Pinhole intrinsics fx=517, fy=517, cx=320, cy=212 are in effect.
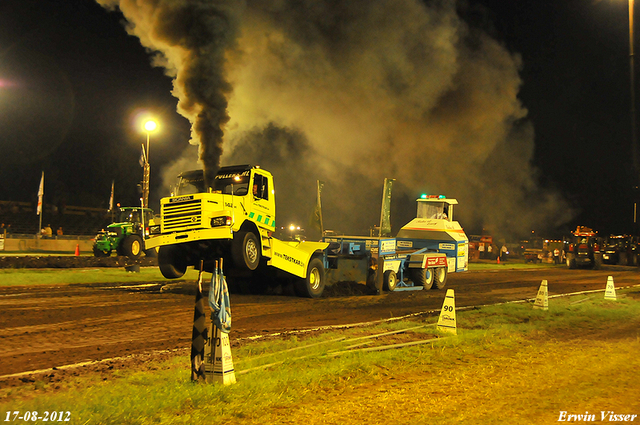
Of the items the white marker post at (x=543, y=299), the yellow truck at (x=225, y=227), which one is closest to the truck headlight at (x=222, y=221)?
the yellow truck at (x=225, y=227)

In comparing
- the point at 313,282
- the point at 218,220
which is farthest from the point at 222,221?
the point at 313,282

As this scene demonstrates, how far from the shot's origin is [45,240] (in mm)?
36094

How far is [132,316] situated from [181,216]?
3.16 metres

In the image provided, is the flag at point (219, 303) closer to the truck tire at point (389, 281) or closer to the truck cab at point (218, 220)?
the truck cab at point (218, 220)

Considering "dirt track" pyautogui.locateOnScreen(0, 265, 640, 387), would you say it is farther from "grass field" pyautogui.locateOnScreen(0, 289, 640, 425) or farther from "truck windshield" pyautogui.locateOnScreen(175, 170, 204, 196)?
"truck windshield" pyautogui.locateOnScreen(175, 170, 204, 196)

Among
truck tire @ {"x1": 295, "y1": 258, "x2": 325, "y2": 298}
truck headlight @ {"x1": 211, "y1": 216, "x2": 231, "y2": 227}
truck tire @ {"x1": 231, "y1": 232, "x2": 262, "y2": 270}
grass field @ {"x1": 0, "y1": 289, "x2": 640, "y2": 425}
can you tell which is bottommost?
grass field @ {"x1": 0, "y1": 289, "x2": 640, "y2": 425}

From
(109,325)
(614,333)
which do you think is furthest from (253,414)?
(614,333)

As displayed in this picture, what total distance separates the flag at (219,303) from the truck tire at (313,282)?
967 cm

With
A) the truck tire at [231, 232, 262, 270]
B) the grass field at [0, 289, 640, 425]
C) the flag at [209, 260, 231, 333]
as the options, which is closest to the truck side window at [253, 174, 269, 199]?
the truck tire at [231, 232, 262, 270]

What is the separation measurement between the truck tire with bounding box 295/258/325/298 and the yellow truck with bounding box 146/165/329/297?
5 cm

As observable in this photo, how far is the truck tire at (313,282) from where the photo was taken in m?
15.5

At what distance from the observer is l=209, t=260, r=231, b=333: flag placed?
567 centimetres

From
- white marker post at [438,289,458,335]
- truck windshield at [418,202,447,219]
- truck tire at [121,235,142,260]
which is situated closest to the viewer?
white marker post at [438,289,458,335]

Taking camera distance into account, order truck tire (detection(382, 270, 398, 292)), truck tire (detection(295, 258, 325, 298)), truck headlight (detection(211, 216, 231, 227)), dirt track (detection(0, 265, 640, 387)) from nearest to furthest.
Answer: dirt track (detection(0, 265, 640, 387)) → truck headlight (detection(211, 216, 231, 227)) → truck tire (detection(295, 258, 325, 298)) → truck tire (detection(382, 270, 398, 292))
